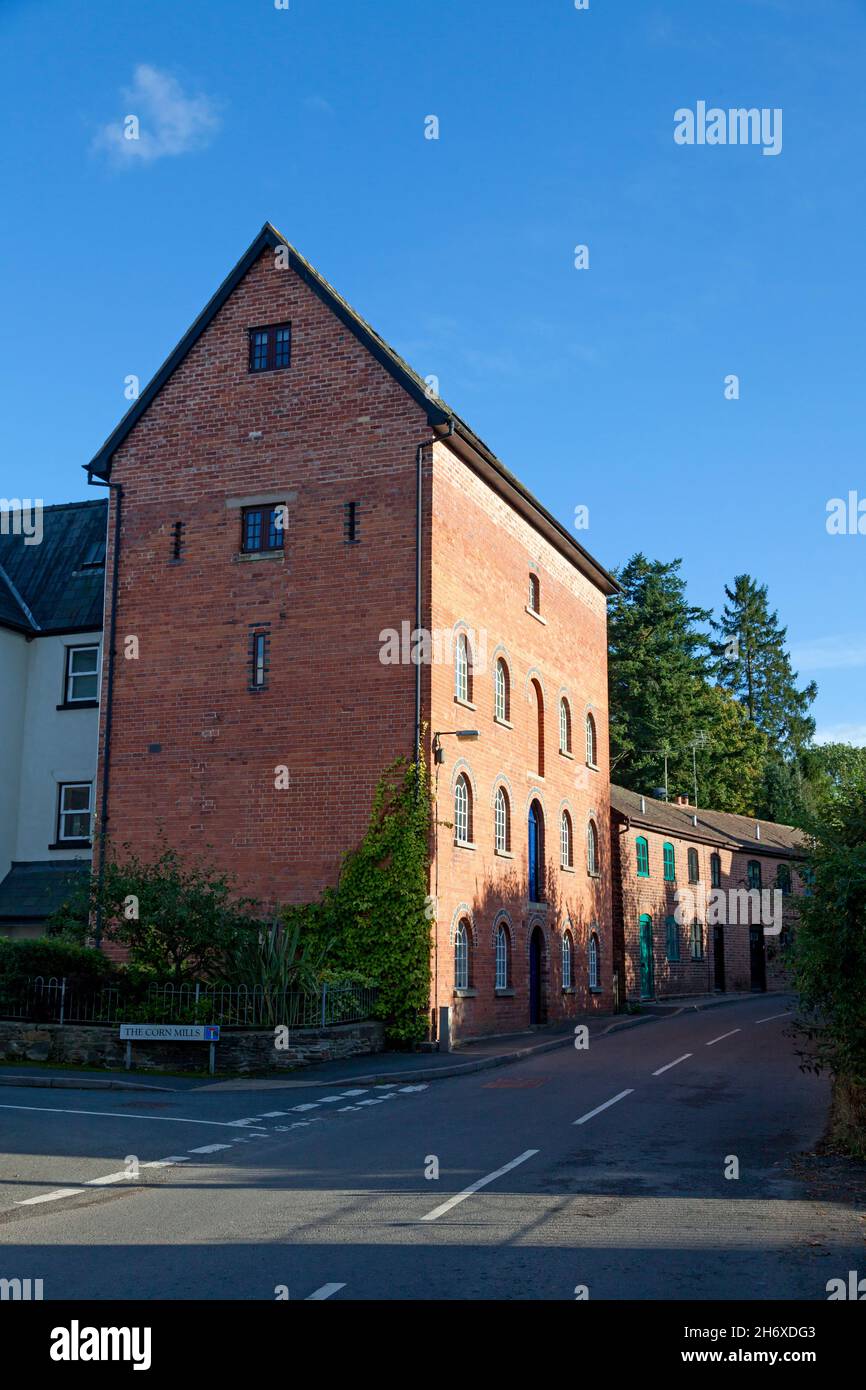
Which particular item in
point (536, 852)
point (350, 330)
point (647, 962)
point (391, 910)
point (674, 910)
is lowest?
point (647, 962)

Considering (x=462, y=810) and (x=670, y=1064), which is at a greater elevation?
(x=462, y=810)

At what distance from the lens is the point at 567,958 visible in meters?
33.8

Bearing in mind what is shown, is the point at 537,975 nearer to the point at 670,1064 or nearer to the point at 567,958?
the point at 567,958

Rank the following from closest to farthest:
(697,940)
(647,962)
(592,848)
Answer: (592,848) → (647,962) → (697,940)

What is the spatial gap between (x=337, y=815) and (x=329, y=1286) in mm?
18373

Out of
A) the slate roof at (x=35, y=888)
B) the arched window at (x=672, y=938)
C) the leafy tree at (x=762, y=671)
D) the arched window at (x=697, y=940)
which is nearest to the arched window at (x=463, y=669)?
the slate roof at (x=35, y=888)

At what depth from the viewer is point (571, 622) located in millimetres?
36156

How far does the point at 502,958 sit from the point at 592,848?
27.9 feet

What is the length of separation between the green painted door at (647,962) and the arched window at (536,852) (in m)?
10.9

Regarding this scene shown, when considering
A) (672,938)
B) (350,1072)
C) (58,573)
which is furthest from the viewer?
(672,938)

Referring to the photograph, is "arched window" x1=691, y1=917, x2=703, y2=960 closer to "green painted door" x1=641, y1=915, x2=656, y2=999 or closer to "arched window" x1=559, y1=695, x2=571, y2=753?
"green painted door" x1=641, y1=915, x2=656, y2=999

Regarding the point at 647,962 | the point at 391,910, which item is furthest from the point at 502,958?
the point at 647,962
